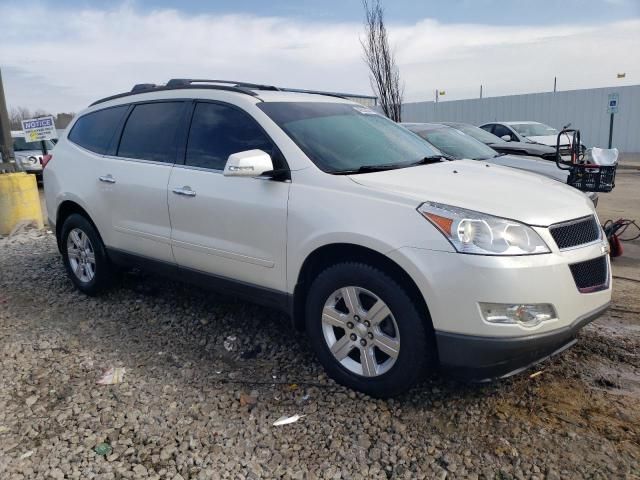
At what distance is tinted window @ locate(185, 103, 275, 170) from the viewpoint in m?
3.80

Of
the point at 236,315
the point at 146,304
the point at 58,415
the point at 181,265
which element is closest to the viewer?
the point at 58,415

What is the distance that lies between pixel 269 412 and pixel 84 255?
290 cm

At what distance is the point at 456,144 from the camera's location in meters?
7.87

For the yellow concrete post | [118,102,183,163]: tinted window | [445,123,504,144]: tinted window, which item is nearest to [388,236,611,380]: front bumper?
[118,102,183,163]: tinted window

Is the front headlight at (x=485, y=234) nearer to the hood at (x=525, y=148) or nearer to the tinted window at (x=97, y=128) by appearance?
the tinted window at (x=97, y=128)

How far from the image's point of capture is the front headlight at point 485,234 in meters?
2.78

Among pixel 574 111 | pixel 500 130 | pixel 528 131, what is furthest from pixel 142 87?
pixel 574 111

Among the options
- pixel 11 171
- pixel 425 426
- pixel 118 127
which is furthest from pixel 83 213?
pixel 11 171

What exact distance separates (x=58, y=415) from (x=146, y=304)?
185cm

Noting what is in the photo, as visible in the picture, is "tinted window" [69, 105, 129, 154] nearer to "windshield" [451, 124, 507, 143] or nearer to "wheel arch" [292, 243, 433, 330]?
"wheel arch" [292, 243, 433, 330]

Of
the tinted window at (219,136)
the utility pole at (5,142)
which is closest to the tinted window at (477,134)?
the tinted window at (219,136)

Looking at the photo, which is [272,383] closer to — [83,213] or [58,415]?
[58,415]

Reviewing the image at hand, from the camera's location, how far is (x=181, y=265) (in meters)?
4.23

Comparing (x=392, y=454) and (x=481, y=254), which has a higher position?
(x=481, y=254)
